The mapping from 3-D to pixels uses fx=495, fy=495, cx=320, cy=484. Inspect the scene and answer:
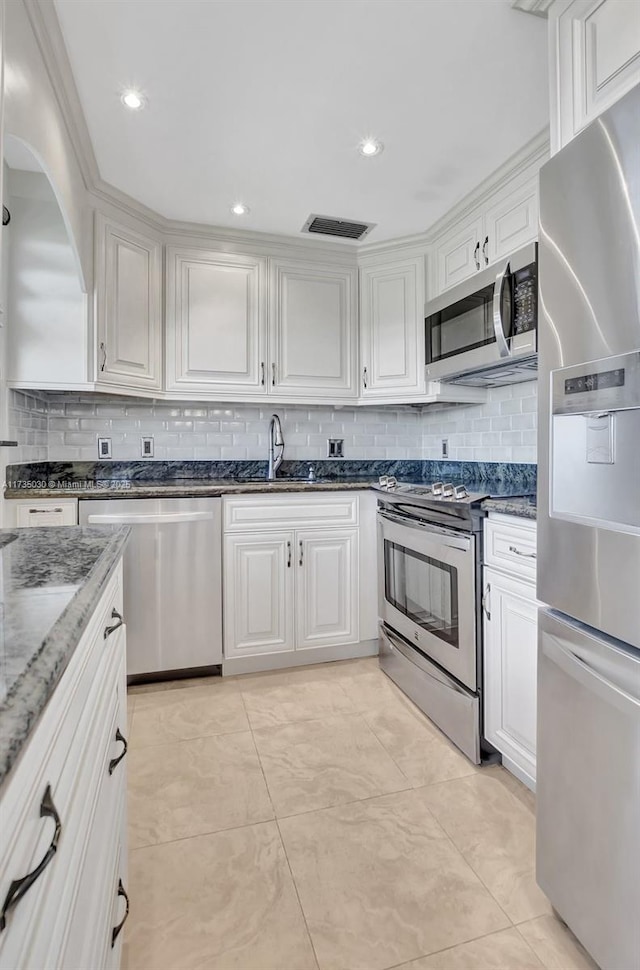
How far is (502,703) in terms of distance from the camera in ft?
5.50

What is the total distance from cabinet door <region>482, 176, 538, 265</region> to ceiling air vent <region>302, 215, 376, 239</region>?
2.22 ft

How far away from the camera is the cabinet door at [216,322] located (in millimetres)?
2670

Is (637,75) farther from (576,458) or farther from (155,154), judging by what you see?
(155,154)

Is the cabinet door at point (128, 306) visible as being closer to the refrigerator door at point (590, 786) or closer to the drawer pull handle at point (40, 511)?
the drawer pull handle at point (40, 511)

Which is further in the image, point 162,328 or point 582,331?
point 162,328

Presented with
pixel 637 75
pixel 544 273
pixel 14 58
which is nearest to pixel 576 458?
pixel 544 273

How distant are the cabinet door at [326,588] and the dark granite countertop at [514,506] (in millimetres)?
1053

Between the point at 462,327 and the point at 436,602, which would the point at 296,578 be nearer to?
the point at 436,602

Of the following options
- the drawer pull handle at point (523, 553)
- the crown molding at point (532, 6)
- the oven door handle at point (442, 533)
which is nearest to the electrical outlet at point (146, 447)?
the oven door handle at point (442, 533)

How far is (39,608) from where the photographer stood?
639 mm

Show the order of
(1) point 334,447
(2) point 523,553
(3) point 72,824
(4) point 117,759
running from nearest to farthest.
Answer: (3) point 72,824 < (4) point 117,759 < (2) point 523,553 < (1) point 334,447

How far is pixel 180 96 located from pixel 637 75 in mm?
1448

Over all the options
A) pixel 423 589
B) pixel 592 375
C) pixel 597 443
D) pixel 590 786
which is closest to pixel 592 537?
pixel 597 443

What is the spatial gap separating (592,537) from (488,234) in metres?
1.80
